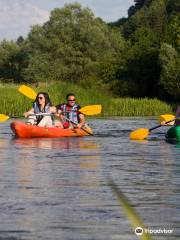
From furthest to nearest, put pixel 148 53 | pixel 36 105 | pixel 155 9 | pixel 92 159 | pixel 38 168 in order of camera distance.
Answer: pixel 155 9 → pixel 148 53 → pixel 36 105 → pixel 92 159 → pixel 38 168

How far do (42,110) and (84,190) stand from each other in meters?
10.9

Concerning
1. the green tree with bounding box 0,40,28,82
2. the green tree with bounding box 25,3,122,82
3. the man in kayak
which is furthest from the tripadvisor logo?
the green tree with bounding box 0,40,28,82

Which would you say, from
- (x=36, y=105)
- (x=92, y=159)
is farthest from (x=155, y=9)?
(x=92, y=159)

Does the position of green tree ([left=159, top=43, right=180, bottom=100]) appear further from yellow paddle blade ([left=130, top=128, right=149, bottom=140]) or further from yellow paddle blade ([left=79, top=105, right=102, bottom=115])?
yellow paddle blade ([left=130, top=128, right=149, bottom=140])

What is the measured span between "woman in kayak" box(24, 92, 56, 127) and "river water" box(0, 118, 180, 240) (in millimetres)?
3069

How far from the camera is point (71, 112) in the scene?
69.0 ft

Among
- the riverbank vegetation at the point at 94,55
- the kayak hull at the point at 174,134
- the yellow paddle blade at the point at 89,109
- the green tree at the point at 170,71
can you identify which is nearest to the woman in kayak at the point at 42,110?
the yellow paddle blade at the point at 89,109

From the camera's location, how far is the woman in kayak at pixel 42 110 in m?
20.2

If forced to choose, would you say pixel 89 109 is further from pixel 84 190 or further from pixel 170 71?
pixel 170 71

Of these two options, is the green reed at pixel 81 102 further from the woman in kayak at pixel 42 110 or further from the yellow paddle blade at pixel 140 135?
the yellow paddle blade at pixel 140 135

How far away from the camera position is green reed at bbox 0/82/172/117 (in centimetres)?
3356

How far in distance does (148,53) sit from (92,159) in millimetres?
48211

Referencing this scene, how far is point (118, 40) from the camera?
7619cm

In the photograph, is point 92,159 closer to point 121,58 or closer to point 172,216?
point 172,216
